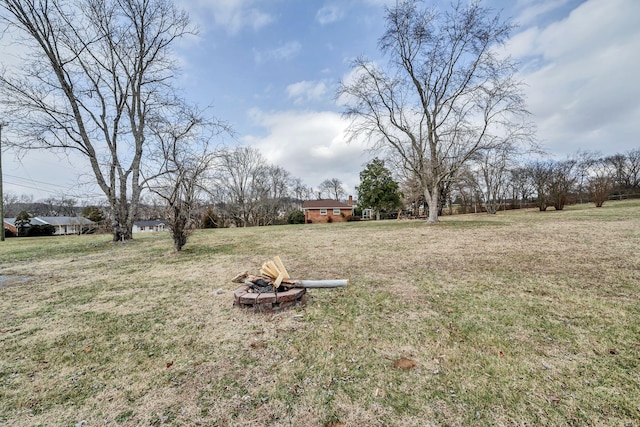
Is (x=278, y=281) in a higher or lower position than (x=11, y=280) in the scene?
higher

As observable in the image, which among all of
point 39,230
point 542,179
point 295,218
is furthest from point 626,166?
point 39,230

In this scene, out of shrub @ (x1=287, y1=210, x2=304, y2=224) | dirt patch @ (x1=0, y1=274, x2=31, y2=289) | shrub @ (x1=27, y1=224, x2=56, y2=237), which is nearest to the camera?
dirt patch @ (x1=0, y1=274, x2=31, y2=289)

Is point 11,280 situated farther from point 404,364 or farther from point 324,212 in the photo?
point 324,212

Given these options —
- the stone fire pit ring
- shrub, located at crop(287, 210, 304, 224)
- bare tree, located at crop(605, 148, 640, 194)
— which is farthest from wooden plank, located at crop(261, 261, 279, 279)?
bare tree, located at crop(605, 148, 640, 194)

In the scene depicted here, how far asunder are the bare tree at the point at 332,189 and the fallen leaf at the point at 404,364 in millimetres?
50333

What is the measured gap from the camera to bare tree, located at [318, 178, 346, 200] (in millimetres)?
52188

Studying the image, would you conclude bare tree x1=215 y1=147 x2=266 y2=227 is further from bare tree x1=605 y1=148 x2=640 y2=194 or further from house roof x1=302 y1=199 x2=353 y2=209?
bare tree x1=605 y1=148 x2=640 y2=194

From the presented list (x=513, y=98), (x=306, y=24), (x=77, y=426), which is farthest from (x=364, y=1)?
(x=77, y=426)

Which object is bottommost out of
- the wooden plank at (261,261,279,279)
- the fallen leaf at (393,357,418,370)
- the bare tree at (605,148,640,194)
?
the fallen leaf at (393,357,418,370)

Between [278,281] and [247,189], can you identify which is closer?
[278,281]

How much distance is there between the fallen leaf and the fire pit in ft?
4.99

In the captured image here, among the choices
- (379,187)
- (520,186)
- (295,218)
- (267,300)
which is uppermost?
(379,187)

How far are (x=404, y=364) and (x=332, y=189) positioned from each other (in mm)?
50797

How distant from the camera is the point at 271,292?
330cm
